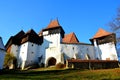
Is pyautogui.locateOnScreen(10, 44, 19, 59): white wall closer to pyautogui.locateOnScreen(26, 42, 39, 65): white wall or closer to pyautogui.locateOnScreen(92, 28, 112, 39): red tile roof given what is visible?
pyautogui.locateOnScreen(26, 42, 39, 65): white wall

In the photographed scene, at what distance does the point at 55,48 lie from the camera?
158ft

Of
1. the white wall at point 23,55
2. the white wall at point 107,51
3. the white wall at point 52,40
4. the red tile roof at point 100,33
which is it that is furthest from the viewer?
the red tile roof at point 100,33

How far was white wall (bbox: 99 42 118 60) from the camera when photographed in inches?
1807

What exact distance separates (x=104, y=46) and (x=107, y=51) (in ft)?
6.02

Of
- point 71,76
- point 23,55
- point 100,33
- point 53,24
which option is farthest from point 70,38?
point 71,76

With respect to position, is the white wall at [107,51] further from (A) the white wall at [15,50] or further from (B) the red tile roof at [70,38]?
(A) the white wall at [15,50]

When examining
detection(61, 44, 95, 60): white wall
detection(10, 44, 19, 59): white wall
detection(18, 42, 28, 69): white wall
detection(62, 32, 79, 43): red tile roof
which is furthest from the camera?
detection(62, 32, 79, 43): red tile roof

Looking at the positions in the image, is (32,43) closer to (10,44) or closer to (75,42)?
(10,44)

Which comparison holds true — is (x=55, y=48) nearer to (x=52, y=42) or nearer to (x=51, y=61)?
(x=52, y=42)

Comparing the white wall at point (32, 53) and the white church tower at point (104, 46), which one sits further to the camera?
the white wall at point (32, 53)

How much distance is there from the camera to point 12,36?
172ft

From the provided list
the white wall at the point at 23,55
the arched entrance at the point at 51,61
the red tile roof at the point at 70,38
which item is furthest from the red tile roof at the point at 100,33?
Result: the white wall at the point at 23,55

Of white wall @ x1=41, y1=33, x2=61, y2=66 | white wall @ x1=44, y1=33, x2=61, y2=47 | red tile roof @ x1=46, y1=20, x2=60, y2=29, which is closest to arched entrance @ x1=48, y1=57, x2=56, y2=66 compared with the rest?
white wall @ x1=41, y1=33, x2=61, y2=66

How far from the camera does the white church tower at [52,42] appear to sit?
47438 millimetres
